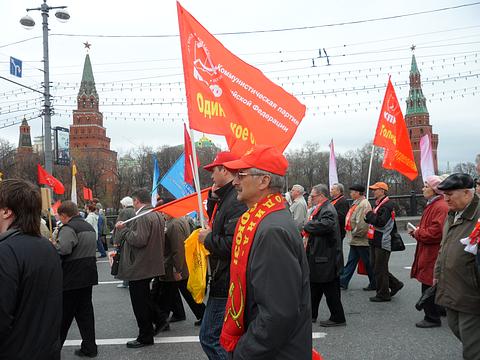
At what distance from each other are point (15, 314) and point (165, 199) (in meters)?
4.71

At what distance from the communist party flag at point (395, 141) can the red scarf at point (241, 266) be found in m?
5.92

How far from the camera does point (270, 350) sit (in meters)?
2.00


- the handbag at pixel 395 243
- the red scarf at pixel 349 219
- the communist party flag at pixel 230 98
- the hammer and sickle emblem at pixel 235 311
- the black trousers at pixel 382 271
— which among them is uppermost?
the communist party flag at pixel 230 98

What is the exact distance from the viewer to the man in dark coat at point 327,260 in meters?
5.55

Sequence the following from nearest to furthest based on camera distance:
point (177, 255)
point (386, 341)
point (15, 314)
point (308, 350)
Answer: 1. point (308, 350)
2. point (15, 314)
3. point (386, 341)
4. point (177, 255)

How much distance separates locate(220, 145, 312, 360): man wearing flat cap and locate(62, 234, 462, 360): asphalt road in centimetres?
278

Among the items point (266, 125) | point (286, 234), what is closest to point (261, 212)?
point (286, 234)

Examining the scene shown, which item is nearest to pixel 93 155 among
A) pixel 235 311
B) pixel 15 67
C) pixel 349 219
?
pixel 15 67

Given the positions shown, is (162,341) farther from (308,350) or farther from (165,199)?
(308,350)

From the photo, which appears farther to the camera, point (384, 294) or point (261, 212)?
point (384, 294)

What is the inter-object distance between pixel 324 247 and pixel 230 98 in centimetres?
249

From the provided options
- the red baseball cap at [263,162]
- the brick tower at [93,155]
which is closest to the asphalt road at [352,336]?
the red baseball cap at [263,162]

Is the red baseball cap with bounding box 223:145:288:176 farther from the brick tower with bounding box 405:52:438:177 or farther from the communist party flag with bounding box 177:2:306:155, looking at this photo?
the brick tower with bounding box 405:52:438:177

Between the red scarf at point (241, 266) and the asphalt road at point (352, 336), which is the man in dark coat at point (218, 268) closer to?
the red scarf at point (241, 266)
